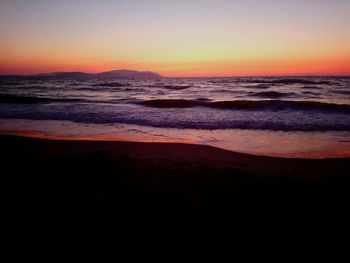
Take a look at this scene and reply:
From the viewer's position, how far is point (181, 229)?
106 inches

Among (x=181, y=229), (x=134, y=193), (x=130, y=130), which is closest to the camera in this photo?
(x=181, y=229)

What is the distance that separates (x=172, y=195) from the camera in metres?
3.41

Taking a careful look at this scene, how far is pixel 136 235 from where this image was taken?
8.41ft

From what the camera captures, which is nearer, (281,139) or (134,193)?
(134,193)

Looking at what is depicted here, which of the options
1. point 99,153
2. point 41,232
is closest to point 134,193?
point 41,232

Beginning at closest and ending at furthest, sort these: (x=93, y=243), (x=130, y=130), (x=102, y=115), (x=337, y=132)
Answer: (x=93, y=243) < (x=337, y=132) < (x=130, y=130) < (x=102, y=115)

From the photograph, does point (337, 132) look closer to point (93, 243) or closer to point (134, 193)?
point (134, 193)

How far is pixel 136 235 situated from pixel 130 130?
22.8 ft

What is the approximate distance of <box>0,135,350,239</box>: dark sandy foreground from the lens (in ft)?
8.93

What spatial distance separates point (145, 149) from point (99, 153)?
3.91ft

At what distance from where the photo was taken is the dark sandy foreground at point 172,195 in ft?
8.93

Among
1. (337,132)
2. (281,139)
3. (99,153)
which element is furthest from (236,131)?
(99,153)

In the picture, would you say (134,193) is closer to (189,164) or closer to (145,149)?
(189,164)

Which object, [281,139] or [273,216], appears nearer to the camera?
[273,216]
